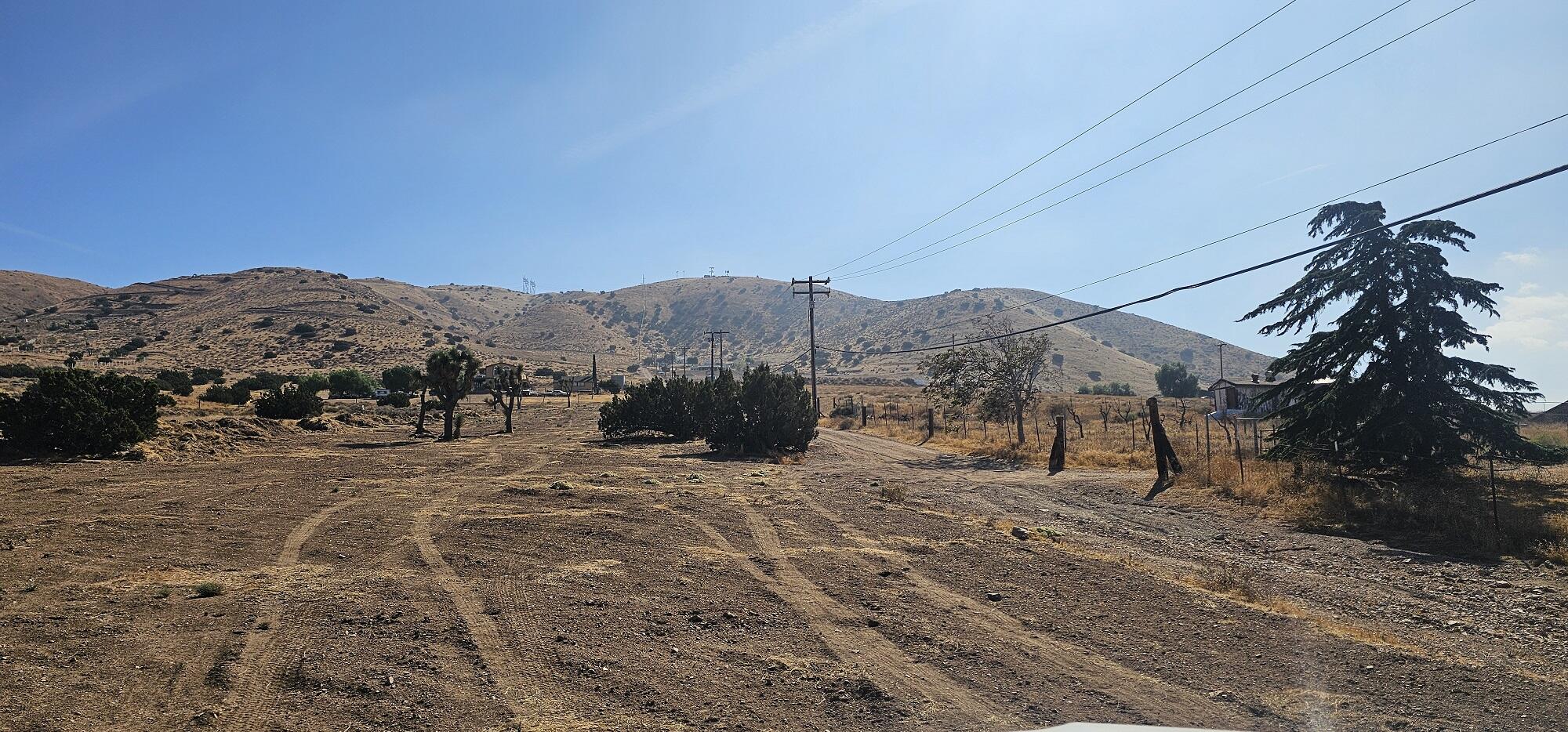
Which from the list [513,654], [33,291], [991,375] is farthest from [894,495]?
[33,291]

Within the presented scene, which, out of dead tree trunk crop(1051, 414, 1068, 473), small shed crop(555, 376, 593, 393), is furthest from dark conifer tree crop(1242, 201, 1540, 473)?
small shed crop(555, 376, 593, 393)

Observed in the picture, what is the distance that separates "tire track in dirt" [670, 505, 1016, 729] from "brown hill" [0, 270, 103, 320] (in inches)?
5960

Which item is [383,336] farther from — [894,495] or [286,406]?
[894,495]

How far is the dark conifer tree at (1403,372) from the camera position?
17.6 m

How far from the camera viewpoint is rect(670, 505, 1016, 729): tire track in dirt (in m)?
6.08

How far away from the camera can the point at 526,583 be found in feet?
32.3

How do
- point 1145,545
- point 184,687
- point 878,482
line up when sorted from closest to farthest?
1. point 184,687
2. point 1145,545
3. point 878,482

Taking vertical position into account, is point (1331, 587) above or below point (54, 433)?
below

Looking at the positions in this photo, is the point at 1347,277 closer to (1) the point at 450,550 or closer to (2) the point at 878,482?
(2) the point at 878,482

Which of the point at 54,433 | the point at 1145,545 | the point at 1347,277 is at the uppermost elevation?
the point at 1347,277

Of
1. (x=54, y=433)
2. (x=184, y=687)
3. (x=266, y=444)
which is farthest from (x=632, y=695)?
(x=266, y=444)

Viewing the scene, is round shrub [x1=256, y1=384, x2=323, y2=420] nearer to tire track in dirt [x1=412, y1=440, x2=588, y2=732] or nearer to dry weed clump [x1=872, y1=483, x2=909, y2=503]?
dry weed clump [x1=872, y1=483, x2=909, y2=503]

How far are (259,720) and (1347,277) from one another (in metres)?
22.5

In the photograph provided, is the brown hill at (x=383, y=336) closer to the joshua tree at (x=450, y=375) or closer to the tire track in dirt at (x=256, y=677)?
the joshua tree at (x=450, y=375)
